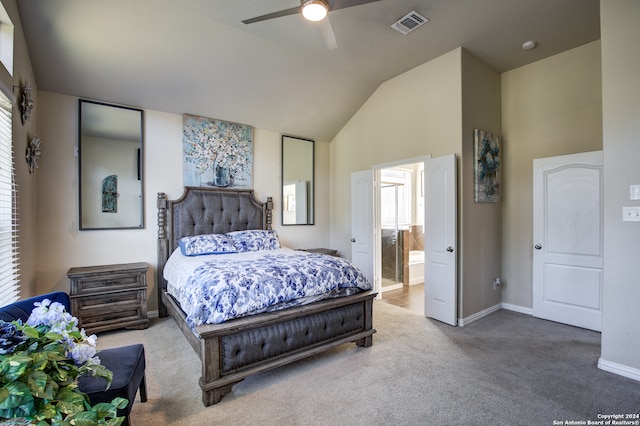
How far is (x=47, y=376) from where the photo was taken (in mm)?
792

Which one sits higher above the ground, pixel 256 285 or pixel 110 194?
pixel 110 194

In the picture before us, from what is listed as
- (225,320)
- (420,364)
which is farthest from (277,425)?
(420,364)

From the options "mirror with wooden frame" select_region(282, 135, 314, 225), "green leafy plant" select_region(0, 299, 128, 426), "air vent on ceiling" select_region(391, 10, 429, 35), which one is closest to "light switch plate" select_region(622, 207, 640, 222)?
"air vent on ceiling" select_region(391, 10, 429, 35)

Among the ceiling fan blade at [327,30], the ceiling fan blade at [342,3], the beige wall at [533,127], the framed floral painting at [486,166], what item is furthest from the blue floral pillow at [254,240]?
the beige wall at [533,127]

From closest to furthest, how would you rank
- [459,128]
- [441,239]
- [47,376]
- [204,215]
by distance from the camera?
1. [47,376]
2. [459,128]
3. [441,239]
4. [204,215]

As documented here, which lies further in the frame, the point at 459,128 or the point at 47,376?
the point at 459,128

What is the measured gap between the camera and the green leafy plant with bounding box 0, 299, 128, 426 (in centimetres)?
74

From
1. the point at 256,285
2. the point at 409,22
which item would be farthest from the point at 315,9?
the point at 256,285

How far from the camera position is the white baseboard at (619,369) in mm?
2352

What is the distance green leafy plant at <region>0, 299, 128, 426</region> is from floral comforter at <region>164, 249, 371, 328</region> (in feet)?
4.02

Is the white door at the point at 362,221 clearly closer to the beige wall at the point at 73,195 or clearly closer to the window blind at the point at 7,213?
the beige wall at the point at 73,195

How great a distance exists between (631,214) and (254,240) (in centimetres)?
383

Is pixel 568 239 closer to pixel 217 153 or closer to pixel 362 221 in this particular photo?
pixel 362 221

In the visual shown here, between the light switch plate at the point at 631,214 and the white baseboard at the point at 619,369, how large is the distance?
1174 millimetres
